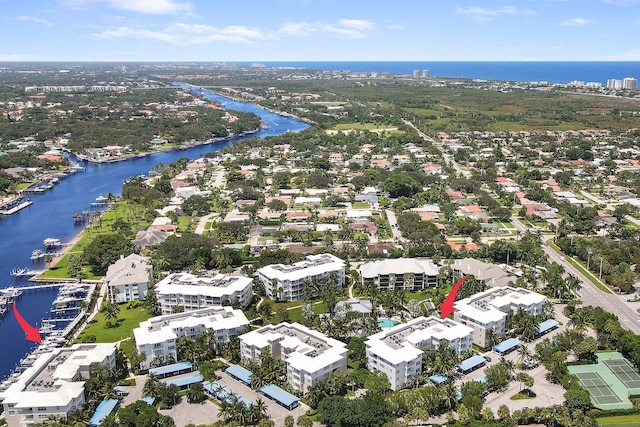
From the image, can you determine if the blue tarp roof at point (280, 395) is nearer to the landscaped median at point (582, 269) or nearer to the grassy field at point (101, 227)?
the grassy field at point (101, 227)

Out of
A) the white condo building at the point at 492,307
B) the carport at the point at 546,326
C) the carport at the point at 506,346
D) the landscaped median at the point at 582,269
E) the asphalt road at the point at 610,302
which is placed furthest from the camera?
the landscaped median at the point at 582,269

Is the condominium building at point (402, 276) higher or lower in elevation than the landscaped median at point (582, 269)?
higher

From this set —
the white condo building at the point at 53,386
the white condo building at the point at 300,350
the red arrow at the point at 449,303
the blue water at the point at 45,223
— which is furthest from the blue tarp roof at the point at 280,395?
the blue water at the point at 45,223

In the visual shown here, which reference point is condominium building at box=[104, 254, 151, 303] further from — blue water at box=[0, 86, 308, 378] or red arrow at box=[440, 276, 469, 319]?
red arrow at box=[440, 276, 469, 319]

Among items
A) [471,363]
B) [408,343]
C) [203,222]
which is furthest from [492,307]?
[203,222]

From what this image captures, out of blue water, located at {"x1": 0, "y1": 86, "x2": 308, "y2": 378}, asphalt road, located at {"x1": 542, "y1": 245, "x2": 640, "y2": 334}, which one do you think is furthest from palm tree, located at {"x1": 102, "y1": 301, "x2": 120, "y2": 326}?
asphalt road, located at {"x1": 542, "y1": 245, "x2": 640, "y2": 334}

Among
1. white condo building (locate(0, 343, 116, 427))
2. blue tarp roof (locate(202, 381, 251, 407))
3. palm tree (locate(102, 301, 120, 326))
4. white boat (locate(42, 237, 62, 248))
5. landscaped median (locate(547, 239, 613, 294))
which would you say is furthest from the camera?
white boat (locate(42, 237, 62, 248))

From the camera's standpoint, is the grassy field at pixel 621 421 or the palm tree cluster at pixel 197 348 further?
the palm tree cluster at pixel 197 348
